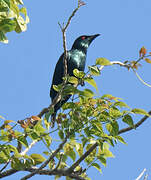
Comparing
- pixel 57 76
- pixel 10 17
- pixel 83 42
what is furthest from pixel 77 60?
pixel 10 17

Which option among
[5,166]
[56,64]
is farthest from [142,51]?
[56,64]

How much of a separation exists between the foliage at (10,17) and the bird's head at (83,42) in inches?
127

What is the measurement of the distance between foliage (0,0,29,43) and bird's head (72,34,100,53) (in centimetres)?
322

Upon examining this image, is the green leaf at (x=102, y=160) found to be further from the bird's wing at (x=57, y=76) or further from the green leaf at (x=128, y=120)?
the bird's wing at (x=57, y=76)

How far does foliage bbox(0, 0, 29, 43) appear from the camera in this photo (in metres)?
2.41

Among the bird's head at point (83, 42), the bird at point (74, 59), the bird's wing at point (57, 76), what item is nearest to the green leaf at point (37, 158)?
the bird at point (74, 59)

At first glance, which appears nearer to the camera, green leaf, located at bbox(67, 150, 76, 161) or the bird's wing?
green leaf, located at bbox(67, 150, 76, 161)

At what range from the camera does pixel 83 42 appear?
602cm

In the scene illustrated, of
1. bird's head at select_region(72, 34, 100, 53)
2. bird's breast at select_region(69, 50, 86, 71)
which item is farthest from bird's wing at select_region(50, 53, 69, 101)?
bird's head at select_region(72, 34, 100, 53)

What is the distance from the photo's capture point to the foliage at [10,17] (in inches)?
94.8

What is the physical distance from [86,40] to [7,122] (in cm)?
389

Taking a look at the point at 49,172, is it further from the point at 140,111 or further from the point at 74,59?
the point at 74,59

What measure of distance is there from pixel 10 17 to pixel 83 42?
347 cm

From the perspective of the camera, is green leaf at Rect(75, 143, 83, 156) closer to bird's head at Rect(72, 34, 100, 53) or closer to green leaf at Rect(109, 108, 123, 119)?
green leaf at Rect(109, 108, 123, 119)
